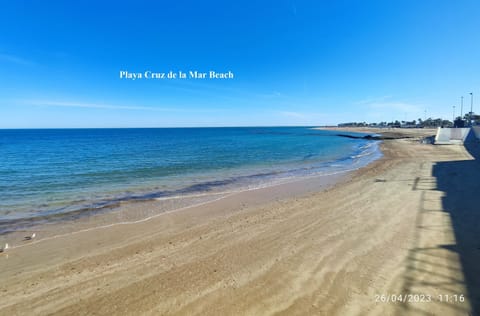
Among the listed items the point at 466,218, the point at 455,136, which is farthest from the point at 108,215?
the point at 455,136

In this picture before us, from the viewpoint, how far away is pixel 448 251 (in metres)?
4.88

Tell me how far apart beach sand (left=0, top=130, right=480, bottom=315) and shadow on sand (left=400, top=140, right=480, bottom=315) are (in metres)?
0.02

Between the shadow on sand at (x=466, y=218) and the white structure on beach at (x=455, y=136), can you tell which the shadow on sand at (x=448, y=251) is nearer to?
the shadow on sand at (x=466, y=218)

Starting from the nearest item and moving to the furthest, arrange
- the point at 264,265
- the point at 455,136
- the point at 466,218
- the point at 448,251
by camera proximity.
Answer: the point at 264,265
the point at 448,251
the point at 466,218
the point at 455,136

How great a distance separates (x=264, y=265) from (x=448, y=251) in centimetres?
413

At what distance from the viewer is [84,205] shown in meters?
9.72

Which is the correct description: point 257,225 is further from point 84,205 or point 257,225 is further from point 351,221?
point 84,205

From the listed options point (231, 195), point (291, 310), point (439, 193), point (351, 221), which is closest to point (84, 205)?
point (231, 195)

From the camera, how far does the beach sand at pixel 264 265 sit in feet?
11.8

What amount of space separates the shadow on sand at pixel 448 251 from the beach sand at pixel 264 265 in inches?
1.0

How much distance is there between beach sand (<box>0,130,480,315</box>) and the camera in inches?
141
